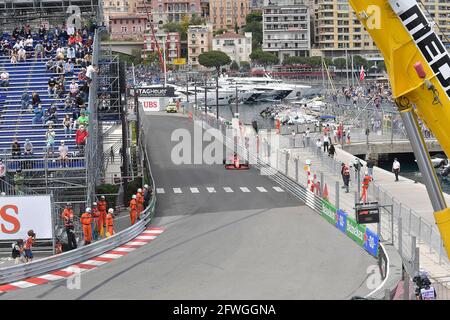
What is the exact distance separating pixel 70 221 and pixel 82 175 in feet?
17.0

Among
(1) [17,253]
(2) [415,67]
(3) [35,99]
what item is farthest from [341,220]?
(2) [415,67]

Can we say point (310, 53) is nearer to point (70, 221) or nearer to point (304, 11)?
point (304, 11)

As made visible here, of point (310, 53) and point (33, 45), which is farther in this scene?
point (310, 53)

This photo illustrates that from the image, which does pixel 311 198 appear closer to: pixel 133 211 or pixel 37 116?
pixel 133 211

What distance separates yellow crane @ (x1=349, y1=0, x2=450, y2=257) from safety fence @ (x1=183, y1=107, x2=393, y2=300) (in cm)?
786

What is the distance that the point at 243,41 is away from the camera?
200 meters

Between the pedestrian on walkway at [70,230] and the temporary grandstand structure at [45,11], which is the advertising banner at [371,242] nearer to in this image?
the pedestrian on walkway at [70,230]

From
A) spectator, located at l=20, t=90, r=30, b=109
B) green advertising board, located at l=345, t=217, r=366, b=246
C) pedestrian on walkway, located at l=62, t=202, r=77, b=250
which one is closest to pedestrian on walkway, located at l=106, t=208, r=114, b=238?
pedestrian on walkway, located at l=62, t=202, r=77, b=250

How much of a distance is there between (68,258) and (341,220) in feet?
30.7

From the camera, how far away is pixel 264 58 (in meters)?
186

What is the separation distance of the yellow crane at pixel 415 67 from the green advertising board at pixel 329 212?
15.0 m

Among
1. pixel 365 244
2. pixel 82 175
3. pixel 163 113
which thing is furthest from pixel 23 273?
pixel 163 113

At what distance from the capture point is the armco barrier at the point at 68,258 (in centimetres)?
2353
